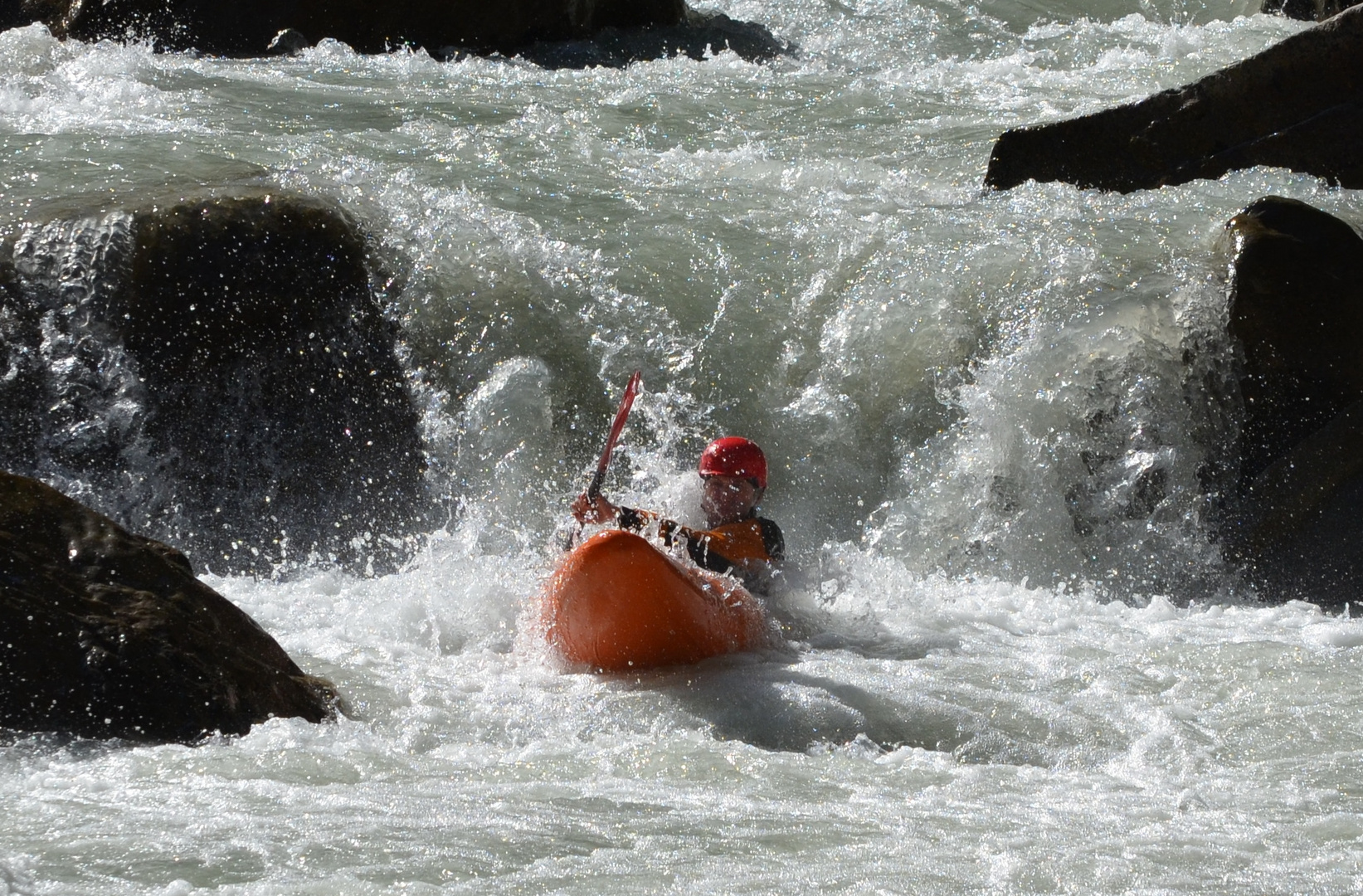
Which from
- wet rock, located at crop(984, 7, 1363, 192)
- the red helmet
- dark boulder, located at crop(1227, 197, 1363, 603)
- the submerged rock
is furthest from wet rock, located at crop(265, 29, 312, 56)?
dark boulder, located at crop(1227, 197, 1363, 603)

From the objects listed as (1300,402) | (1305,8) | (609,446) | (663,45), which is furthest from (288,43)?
(1305,8)

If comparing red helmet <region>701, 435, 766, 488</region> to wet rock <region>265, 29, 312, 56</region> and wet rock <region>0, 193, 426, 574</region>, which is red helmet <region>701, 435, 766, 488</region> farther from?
wet rock <region>265, 29, 312, 56</region>

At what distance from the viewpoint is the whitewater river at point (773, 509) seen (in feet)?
9.77

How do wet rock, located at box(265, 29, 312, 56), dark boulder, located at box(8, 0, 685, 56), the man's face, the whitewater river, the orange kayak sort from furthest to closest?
1. wet rock, located at box(265, 29, 312, 56)
2. dark boulder, located at box(8, 0, 685, 56)
3. the man's face
4. the orange kayak
5. the whitewater river

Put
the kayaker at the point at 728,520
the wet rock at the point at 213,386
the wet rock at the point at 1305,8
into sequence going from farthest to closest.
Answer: the wet rock at the point at 1305,8, the wet rock at the point at 213,386, the kayaker at the point at 728,520

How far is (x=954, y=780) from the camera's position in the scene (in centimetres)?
350

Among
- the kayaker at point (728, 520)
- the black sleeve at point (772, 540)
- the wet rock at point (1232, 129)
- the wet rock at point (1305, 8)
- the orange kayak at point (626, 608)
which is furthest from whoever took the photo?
the wet rock at point (1305, 8)

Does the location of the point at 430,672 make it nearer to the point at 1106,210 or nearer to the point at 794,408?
the point at 794,408

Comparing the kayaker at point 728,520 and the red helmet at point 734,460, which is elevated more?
the red helmet at point 734,460

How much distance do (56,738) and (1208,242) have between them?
536 centimetres

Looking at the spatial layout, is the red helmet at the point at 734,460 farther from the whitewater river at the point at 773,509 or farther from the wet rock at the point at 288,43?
the wet rock at the point at 288,43

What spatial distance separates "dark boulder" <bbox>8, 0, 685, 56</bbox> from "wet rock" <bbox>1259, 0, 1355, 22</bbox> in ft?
19.5

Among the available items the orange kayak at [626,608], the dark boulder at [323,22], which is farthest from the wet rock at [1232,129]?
the dark boulder at [323,22]

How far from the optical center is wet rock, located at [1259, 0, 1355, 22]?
1202 cm
